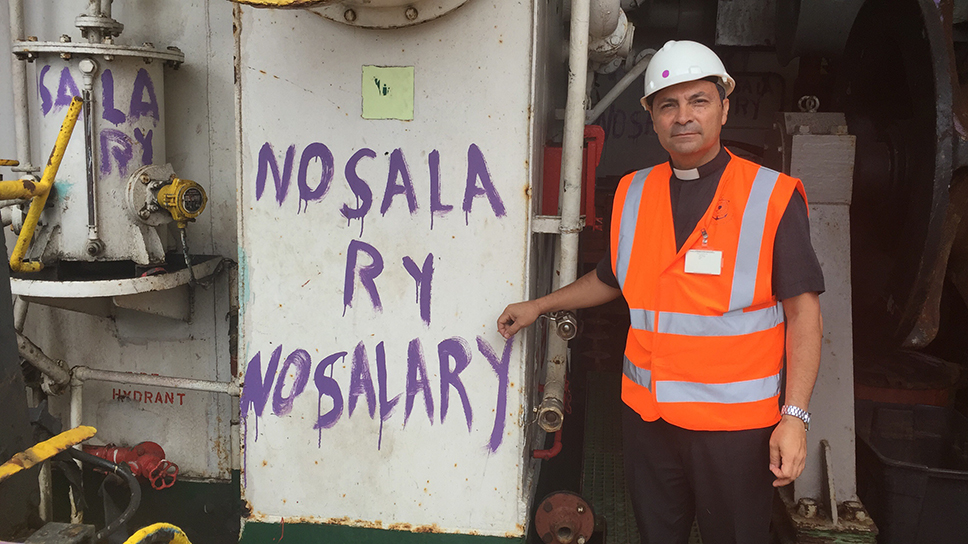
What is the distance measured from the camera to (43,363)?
8.07 ft

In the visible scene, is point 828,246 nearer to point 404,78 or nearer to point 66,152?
point 404,78

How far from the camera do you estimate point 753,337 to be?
1.64 meters

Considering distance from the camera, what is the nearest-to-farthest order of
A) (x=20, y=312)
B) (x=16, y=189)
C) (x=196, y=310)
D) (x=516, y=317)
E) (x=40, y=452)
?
(x=40, y=452) → (x=16, y=189) → (x=516, y=317) → (x=20, y=312) → (x=196, y=310)

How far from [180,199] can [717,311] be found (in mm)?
1763

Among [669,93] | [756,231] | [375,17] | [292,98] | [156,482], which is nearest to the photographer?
[756,231]

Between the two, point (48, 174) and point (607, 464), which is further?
point (607, 464)

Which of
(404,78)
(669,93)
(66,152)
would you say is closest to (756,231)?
(669,93)

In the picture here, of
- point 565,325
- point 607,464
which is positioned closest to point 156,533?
point 565,325

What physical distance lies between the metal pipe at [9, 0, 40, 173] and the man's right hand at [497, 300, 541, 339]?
188 centimetres

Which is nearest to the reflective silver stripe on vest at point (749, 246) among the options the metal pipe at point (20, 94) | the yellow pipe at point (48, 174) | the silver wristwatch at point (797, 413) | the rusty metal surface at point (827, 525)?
the silver wristwatch at point (797, 413)

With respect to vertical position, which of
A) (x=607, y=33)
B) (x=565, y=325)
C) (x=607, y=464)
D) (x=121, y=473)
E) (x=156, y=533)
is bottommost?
(x=607, y=464)

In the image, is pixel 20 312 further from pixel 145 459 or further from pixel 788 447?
pixel 788 447

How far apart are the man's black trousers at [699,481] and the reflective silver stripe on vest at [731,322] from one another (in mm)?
252

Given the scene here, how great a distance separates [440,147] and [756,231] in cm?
88
